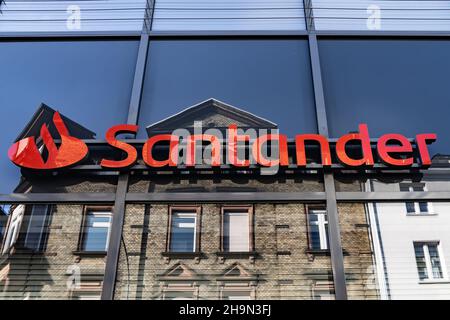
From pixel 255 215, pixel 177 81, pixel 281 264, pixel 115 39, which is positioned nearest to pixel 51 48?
pixel 115 39

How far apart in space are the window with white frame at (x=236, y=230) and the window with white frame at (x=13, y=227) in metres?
2.67

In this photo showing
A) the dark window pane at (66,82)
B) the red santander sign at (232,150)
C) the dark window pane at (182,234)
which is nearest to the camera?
the dark window pane at (182,234)

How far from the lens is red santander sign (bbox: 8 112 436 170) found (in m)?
6.41

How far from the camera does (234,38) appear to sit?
7980 mm

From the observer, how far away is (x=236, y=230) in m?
6.14

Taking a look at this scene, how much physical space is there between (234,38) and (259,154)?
2492mm

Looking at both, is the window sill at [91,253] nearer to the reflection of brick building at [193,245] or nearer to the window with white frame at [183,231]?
the reflection of brick building at [193,245]

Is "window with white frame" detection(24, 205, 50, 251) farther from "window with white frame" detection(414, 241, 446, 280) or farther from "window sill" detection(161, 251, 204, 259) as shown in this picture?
"window with white frame" detection(414, 241, 446, 280)

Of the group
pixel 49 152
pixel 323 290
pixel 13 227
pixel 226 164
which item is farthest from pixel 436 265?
pixel 13 227

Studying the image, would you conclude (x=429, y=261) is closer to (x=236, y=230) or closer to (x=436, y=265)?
(x=436, y=265)

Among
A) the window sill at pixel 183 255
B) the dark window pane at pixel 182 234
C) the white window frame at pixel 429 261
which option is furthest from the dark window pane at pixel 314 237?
the dark window pane at pixel 182 234

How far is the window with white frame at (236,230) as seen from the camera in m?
6.07

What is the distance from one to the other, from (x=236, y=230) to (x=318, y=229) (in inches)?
41.5

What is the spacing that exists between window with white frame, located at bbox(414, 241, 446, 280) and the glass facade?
2cm
